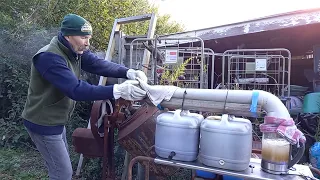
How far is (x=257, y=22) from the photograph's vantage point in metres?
4.18

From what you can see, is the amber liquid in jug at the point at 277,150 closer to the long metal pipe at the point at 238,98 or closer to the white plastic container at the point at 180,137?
the long metal pipe at the point at 238,98

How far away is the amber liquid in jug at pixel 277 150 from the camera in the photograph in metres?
1.72

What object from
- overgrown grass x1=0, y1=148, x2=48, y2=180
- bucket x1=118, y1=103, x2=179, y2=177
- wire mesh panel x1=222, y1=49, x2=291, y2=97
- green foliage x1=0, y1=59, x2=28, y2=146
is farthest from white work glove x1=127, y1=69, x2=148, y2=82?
green foliage x1=0, y1=59, x2=28, y2=146

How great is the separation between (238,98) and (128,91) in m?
0.71

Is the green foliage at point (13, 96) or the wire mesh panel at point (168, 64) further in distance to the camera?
the green foliage at point (13, 96)

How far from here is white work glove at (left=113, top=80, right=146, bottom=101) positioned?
1.89 metres

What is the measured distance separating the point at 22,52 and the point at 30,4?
124cm

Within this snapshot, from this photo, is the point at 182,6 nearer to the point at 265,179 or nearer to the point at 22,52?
the point at 22,52

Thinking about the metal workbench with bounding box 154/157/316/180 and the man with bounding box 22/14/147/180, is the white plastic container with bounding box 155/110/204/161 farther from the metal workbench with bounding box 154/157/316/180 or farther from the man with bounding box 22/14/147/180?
the man with bounding box 22/14/147/180

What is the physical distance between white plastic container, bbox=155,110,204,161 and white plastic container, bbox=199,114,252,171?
0.33 ft

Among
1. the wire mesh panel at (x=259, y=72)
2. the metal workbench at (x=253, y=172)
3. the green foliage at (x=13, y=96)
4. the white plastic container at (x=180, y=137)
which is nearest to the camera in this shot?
the metal workbench at (x=253, y=172)

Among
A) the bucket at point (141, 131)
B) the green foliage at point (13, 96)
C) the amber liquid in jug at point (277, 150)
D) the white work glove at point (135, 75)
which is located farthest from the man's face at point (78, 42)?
the green foliage at point (13, 96)

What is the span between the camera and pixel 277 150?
5.69 ft

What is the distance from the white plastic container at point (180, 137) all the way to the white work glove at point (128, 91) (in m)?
0.24
